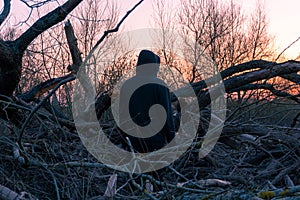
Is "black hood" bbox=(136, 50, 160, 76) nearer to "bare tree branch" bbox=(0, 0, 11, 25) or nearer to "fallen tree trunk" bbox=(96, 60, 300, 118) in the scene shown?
"fallen tree trunk" bbox=(96, 60, 300, 118)

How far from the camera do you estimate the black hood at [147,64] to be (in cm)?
512

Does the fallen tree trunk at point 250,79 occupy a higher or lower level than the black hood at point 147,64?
lower

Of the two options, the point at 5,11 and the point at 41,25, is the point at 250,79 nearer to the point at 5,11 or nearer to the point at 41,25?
the point at 41,25

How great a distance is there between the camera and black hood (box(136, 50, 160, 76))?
5116 mm

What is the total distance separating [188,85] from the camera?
656 centimetres

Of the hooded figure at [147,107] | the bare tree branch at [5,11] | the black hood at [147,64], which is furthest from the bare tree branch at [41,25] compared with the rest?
the hooded figure at [147,107]

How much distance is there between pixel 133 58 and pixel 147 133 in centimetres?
488

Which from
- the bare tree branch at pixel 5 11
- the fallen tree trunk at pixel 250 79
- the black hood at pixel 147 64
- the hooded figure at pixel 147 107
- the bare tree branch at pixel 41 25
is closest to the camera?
the hooded figure at pixel 147 107

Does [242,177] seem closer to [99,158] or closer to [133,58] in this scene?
[99,158]

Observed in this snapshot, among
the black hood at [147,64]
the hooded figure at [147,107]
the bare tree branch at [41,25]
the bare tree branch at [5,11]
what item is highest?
the bare tree branch at [5,11]

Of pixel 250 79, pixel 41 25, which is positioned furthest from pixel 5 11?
pixel 250 79

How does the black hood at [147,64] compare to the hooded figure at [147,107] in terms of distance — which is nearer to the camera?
the hooded figure at [147,107]

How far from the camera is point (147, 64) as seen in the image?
5188mm

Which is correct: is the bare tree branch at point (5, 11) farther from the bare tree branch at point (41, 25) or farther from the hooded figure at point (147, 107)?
the hooded figure at point (147, 107)
